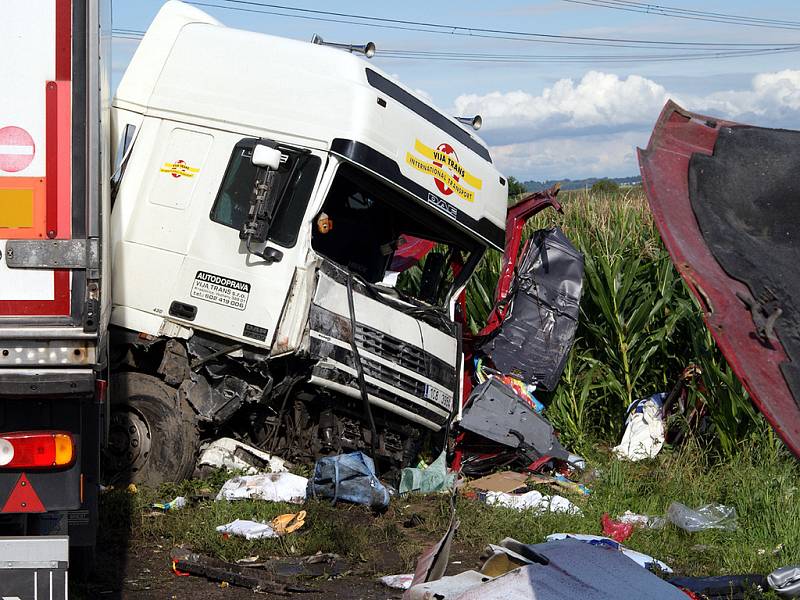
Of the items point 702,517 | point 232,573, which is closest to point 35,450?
point 232,573

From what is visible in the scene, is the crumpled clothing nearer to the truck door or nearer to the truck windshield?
the truck windshield

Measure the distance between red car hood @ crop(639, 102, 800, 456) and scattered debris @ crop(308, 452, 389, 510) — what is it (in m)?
5.62

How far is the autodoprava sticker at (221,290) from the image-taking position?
7.55 meters

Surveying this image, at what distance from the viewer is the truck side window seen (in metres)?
7.61

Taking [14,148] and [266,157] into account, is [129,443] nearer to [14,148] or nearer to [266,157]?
Result: [266,157]

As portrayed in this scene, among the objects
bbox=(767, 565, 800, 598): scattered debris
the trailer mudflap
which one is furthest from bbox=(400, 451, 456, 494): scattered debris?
the trailer mudflap

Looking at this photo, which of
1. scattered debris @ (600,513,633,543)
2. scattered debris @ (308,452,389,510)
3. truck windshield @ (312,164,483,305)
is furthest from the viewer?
truck windshield @ (312,164,483,305)

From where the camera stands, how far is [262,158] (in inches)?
289

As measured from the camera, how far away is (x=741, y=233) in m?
2.06

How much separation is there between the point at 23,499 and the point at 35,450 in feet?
0.67

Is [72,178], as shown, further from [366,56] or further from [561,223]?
[561,223]

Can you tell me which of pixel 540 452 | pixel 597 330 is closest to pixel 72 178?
pixel 540 452

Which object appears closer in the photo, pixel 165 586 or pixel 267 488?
pixel 165 586

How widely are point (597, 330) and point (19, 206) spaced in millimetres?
6746
